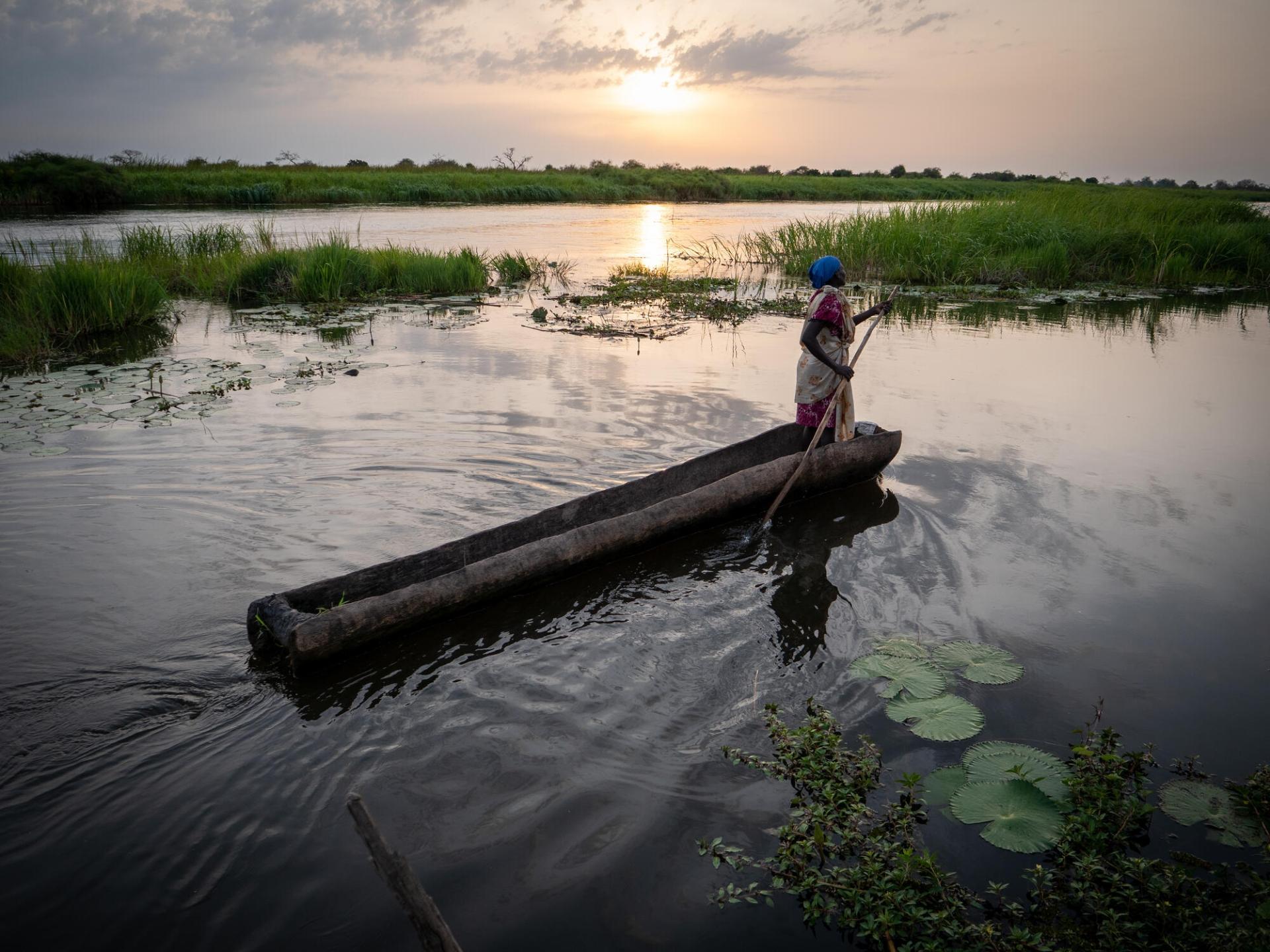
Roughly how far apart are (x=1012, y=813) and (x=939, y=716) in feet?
1.59

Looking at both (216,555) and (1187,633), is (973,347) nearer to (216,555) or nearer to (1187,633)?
(1187,633)

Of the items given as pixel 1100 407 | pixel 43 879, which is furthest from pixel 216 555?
pixel 1100 407

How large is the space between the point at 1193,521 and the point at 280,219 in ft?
68.8

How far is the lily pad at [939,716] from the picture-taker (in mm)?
2594

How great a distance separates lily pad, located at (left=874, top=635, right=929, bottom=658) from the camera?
3084 millimetres

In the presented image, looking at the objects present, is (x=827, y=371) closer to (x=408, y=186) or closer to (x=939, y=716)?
(x=939, y=716)

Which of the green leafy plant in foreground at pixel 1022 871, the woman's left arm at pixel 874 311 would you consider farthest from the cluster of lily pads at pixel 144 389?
the green leafy plant in foreground at pixel 1022 871

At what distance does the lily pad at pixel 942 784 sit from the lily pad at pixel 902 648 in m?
0.67

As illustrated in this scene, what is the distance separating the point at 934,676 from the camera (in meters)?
2.92

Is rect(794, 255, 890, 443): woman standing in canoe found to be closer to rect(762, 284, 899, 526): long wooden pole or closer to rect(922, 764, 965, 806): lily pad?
rect(762, 284, 899, 526): long wooden pole

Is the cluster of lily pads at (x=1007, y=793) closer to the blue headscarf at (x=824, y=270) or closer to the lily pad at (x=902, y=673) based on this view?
the lily pad at (x=902, y=673)

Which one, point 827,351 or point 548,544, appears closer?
point 548,544

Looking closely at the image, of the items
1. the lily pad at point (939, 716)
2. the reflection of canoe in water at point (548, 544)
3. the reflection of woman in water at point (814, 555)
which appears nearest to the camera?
the lily pad at point (939, 716)

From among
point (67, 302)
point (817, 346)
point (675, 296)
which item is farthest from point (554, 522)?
point (675, 296)
